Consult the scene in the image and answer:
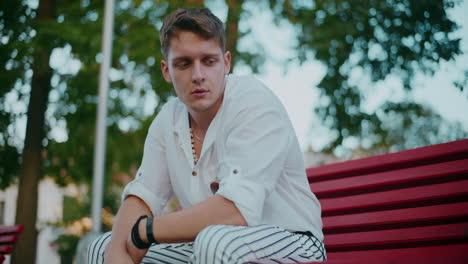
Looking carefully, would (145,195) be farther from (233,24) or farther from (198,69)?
(233,24)

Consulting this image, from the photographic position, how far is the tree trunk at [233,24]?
10.3 m

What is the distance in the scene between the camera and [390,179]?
309cm

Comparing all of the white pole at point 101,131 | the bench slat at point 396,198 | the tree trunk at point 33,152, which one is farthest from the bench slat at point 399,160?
the tree trunk at point 33,152

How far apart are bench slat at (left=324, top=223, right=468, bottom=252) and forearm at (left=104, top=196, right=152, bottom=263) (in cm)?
110

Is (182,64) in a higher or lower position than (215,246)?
higher

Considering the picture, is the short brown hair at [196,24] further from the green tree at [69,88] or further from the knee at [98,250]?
the green tree at [69,88]

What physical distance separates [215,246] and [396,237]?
131 cm

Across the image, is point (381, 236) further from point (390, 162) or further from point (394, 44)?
point (394, 44)

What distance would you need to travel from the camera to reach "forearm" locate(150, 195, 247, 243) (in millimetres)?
2141

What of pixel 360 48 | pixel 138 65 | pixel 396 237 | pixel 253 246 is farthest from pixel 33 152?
pixel 253 246

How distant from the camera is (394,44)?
7230 mm

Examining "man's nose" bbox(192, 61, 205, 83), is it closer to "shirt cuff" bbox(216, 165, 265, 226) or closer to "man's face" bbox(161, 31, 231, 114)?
"man's face" bbox(161, 31, 231, 114)

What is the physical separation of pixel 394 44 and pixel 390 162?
446 centimetres

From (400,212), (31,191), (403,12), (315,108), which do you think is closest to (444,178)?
(400,212)
